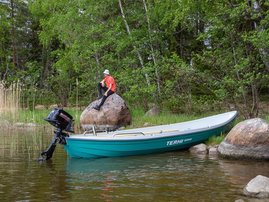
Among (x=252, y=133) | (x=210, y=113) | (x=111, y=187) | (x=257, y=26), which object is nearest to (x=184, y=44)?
(x=210, y=113)

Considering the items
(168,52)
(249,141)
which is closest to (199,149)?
(249,141)

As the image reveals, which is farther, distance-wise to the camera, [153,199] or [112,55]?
[112,55]

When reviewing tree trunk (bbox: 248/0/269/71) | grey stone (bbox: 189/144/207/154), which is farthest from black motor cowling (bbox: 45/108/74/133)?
tree trunk (bbox: 248/0/269/71)

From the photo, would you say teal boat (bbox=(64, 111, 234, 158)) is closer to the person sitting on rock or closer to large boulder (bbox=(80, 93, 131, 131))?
large boulder (bbox=(80, 93, 131, 131))

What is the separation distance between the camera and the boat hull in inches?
500

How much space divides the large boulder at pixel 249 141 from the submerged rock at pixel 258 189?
394 centimetres

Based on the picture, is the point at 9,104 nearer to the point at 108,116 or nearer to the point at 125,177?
the point at 108,116

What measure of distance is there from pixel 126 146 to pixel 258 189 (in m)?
5.45

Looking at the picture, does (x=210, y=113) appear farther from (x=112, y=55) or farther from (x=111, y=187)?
(x=111, y=187)

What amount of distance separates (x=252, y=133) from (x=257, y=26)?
17.9 feet

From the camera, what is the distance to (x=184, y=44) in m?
24.1

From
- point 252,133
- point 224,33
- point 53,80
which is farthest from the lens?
point 53,80

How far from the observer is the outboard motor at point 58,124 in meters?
12.2

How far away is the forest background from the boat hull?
9.28 feet
